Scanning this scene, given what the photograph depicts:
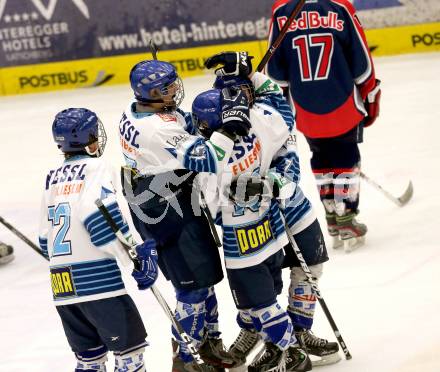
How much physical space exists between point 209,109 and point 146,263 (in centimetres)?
66

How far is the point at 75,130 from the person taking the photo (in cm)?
376

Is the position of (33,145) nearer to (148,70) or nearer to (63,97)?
(63,97)

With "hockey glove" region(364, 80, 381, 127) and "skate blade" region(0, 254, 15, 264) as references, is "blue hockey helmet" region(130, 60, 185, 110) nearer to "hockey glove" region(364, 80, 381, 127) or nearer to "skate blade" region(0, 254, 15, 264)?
"hockey glove" region(364, 80, 381, 127)

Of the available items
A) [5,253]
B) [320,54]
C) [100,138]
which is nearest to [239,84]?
[100,138]

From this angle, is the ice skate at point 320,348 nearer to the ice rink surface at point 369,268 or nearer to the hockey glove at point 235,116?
the ice rink surface at point 369,268

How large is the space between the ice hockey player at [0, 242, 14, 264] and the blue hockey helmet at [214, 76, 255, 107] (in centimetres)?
275

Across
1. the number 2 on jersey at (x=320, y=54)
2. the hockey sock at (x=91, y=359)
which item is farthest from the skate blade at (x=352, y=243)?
the hockey sock at (x=91, y=359)

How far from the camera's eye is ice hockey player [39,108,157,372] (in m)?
3.67

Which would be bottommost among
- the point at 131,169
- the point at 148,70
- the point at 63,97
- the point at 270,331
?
the point at 63,97

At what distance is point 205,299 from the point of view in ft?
13.4

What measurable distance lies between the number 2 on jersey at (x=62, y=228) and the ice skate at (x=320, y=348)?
3.80 ft

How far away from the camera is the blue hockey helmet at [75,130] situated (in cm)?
376

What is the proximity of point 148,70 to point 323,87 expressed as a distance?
1.97 metres

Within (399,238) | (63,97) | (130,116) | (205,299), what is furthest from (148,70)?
(63,97)
